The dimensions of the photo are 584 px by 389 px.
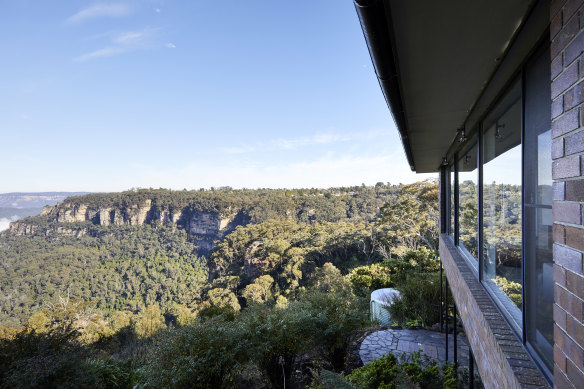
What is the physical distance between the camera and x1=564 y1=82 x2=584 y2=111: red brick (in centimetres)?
80

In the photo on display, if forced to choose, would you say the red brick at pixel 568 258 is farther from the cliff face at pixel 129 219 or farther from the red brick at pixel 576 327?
the cliff face at pixel 129 219

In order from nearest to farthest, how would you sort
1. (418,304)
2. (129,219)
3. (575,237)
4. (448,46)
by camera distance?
(575,237) → (448,46) → (418,304) → (129,219)

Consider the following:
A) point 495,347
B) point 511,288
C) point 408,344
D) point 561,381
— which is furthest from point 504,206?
point 408,344

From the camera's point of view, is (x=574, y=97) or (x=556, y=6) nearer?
(x=574, y=97)

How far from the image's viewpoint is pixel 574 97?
838 mm

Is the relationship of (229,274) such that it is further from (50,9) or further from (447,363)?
(447,363)

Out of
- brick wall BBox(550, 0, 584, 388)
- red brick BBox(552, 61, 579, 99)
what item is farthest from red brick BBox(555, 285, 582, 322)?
red brick BBox(552, 61, 579, 99)

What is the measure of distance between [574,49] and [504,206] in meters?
1.38

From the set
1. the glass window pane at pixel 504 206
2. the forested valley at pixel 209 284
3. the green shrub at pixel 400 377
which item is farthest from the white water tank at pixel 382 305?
the glass window pane at pixel 504 206

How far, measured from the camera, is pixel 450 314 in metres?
6.55

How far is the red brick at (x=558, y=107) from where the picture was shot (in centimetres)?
92

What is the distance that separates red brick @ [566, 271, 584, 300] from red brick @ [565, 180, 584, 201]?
0.74ft

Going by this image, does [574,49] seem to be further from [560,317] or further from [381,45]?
[560,317]

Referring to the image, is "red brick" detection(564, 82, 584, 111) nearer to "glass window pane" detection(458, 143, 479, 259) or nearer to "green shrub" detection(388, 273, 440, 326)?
"glass window pane" detection(458, 143, 479, 259)
